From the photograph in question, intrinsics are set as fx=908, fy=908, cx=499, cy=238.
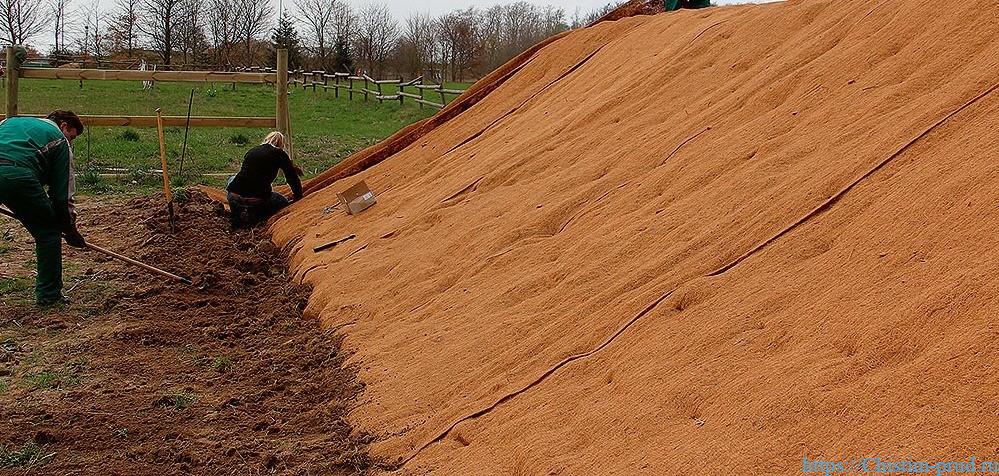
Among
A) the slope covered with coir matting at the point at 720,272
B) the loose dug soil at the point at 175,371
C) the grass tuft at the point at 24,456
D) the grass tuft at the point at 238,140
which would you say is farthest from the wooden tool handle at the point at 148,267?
the grass tuft at the point at 238,140

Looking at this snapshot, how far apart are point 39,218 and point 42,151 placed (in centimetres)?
53

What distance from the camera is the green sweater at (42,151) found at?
6.95m

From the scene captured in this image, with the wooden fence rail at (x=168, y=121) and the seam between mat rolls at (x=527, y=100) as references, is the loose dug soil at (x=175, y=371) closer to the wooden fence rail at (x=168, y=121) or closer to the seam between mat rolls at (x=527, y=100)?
the seam between mat rolls at (x=527, y=100)

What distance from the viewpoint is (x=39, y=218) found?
280 inches

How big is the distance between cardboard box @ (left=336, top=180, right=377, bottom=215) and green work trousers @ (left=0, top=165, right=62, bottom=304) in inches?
92.3

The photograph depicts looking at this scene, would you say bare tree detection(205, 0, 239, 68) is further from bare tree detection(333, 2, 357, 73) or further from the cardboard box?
the cardboard box

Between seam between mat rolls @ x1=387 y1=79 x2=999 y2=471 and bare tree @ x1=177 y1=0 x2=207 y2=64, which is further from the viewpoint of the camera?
bare tree @ x1=177 y1=0 x2=207 y2=64

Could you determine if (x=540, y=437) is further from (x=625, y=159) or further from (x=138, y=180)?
(x=138, y=180)

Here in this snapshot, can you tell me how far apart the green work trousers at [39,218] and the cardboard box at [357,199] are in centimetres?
234

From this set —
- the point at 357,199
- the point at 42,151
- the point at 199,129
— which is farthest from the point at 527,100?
the point at 199,129

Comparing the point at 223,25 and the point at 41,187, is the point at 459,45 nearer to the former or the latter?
the point at 223,25

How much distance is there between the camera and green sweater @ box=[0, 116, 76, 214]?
22.8 ft

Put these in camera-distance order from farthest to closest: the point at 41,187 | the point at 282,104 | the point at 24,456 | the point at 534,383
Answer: the point at 282,104
the point at 41,187
the point at 24,456
the point at 534,383

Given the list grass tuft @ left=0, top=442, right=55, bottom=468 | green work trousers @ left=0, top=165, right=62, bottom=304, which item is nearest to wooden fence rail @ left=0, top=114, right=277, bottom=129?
green work trousers @ left=0, top=165, right=62, bottom=304
